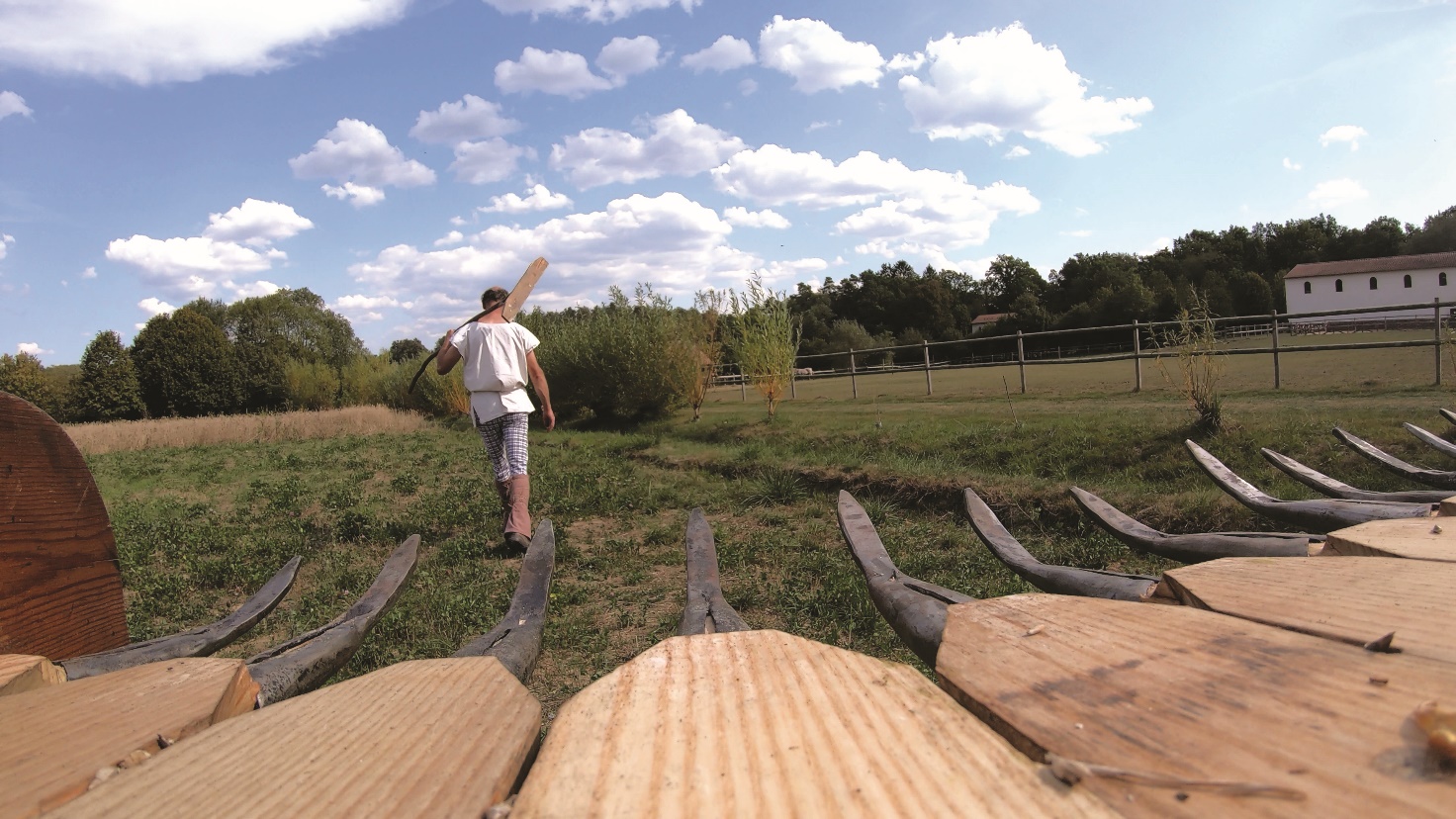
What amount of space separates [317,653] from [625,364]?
16.6 metres

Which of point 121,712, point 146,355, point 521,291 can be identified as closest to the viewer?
point 121,712

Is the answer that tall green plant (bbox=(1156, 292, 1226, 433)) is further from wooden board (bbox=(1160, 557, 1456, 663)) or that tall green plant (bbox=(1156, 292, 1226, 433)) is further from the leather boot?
wooden board (bbox=(1160, 557, 1456, 663))

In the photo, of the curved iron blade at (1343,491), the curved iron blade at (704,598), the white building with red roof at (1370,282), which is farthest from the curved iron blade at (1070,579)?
the white building with red roof at (1370,282)

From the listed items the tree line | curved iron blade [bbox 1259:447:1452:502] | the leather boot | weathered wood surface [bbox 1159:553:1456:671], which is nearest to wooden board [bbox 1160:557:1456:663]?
weathered wood surface [bbox 1159:553:1456:671]

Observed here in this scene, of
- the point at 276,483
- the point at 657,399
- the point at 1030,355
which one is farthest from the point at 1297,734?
the point at 1030,355

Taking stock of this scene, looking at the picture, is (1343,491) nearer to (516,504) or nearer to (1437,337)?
(516,504)

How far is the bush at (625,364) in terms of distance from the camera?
17.1 m

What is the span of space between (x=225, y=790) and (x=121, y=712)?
11.4 inches

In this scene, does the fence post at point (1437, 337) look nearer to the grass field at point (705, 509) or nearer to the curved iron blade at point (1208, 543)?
the grass field at point (705, 509)

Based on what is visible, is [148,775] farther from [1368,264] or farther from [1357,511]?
[1368,264]

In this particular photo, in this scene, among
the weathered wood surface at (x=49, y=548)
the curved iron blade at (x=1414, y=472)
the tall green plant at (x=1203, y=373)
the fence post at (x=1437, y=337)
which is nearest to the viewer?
the weathered wood surface at (x=49, y=548)

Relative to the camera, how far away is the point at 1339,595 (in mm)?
662

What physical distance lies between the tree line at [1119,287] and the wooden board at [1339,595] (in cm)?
5256

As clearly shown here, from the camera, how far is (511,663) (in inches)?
34.9
